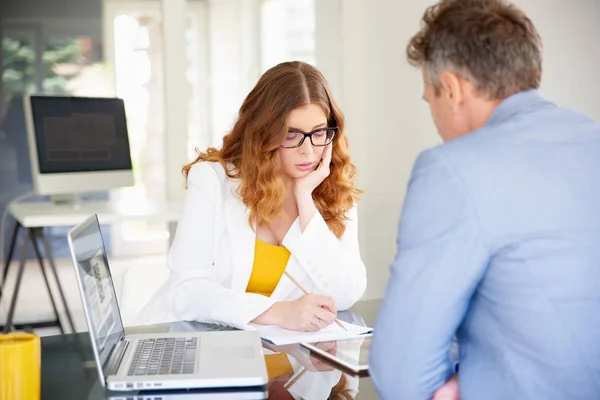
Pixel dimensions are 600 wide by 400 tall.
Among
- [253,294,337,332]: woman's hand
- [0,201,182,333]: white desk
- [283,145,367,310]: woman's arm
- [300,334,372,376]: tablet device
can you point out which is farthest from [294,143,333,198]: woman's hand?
[0,201,182,333]: white desk

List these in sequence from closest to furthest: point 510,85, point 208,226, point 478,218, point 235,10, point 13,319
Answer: point 478,218
point 510,85
point 208,226
point 13,319
point 235,10

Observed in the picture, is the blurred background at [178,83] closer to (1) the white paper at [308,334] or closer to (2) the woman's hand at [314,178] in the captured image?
(2) the woman's hand at [314,178]

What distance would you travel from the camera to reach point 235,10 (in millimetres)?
5047

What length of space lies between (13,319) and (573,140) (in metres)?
3.93

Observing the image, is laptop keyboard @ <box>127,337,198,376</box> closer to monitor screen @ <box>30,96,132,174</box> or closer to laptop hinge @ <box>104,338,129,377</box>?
laptop hinge @ <box>104,338,129,377</box>

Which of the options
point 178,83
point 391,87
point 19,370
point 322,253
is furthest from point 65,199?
point 19,370

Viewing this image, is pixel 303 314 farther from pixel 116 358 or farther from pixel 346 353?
pixel 116 358

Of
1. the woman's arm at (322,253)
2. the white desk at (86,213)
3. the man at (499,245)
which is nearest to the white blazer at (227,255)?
the woman's arm at (322,253)

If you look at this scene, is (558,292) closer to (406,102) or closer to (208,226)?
(208,226)

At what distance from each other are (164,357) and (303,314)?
42 cm

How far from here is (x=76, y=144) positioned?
4125 mm

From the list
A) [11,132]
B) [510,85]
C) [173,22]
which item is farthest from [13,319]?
[510,85]

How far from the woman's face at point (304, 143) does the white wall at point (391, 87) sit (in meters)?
1.72

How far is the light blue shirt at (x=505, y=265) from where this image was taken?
1.14 metres
